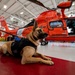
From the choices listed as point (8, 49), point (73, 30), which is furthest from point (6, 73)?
point (73, 30)

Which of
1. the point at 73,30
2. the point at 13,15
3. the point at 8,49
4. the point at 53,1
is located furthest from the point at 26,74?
the point at 13,15

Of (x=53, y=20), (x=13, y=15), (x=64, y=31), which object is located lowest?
(x=64, y=31)

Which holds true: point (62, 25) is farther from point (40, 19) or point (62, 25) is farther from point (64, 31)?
point (40, 19)

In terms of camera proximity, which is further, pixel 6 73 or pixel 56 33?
pixel 56 33

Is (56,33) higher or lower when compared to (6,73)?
higher

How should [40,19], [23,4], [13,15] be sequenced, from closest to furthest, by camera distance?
1. [40,19]
2. [23,4]
3. [13,15]

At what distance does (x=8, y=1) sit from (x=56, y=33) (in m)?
6.61

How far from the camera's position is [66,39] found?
3.43m

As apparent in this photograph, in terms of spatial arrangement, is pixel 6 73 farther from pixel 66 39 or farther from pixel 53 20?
pixel 53 20

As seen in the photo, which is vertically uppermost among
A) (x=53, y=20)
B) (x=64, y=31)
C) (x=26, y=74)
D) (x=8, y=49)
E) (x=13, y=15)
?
(x=13, y=15)

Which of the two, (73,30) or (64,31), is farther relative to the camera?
(73,30)

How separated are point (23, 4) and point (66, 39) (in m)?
6.91

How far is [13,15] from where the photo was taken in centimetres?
1251

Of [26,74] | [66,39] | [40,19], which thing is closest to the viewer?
[26,74]
